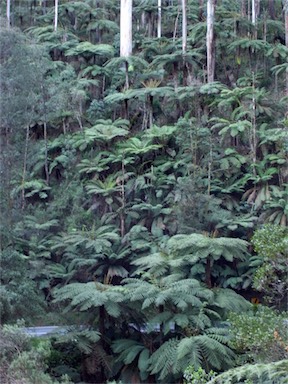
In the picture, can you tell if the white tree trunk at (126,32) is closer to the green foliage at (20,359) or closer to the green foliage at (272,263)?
the green foliage at (272,263)

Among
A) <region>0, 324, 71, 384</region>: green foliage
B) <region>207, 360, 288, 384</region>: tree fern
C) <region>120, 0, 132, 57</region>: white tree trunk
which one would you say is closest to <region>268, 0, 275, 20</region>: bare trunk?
<region>120, 0, 132, 57</region>: white tree trunk

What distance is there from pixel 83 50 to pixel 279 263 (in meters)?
16.9

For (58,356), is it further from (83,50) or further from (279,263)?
(83,50)

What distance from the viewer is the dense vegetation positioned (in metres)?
13.2

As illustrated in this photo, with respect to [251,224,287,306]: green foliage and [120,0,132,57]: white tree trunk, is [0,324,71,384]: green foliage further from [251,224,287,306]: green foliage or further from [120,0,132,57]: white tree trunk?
[120,0,132,57]: white tree trunk

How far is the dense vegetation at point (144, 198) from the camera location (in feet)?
43.2

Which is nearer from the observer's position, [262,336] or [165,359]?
[262,336]

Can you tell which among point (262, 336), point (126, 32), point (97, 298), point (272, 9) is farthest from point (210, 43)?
point (262, 336)

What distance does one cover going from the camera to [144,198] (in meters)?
21.8

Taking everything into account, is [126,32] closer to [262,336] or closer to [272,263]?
[272,263]

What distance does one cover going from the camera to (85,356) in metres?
14.5

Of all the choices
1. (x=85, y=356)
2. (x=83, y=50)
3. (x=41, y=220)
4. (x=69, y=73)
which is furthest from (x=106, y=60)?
(x=85, y=356)

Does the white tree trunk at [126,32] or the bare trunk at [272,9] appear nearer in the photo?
the white tree trunk at [126,32]

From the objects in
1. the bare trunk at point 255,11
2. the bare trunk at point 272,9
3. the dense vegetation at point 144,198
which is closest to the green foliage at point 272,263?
the dense vegetation at point 144,198
